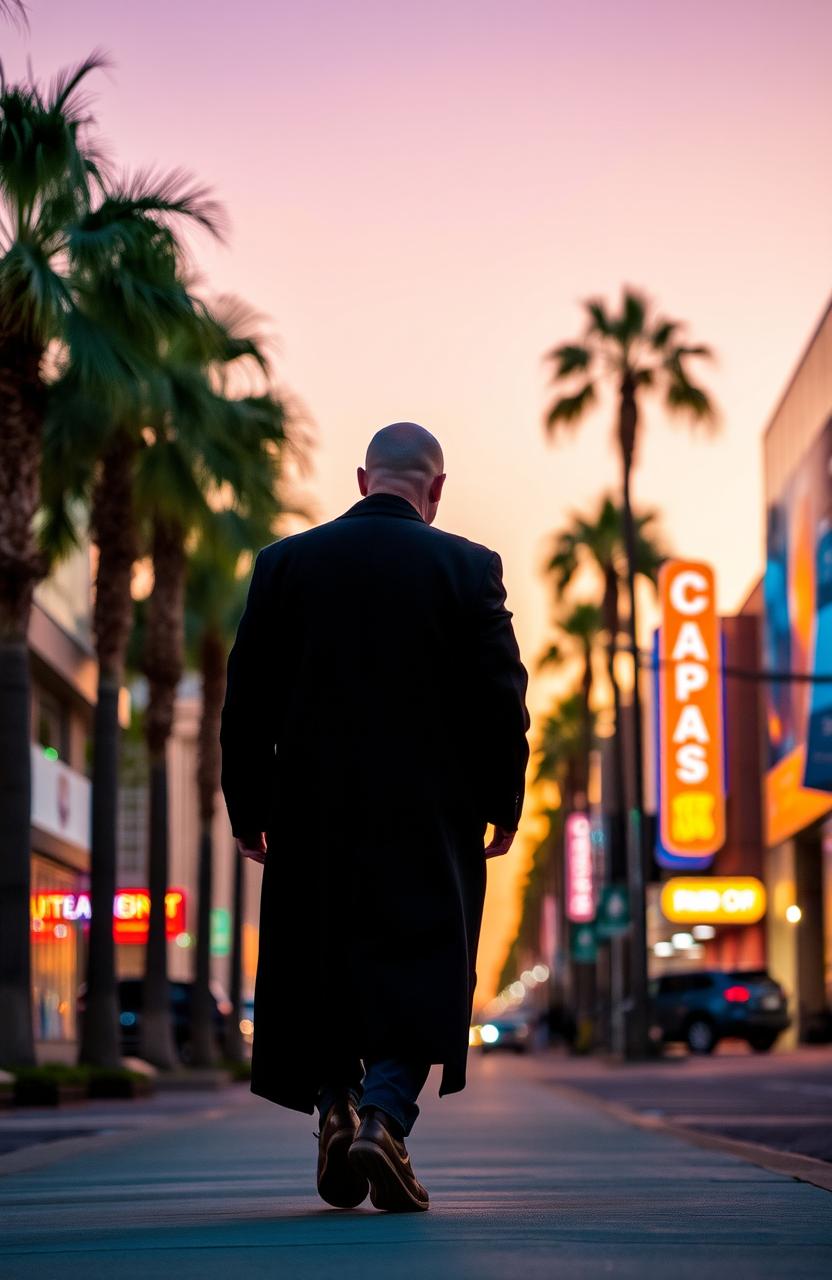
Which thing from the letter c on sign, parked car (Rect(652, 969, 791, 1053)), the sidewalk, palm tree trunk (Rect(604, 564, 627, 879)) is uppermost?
the letter c on sign

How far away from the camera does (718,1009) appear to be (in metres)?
48.0

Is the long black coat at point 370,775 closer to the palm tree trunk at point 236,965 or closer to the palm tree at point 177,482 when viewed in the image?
the palm tree at point 177,482

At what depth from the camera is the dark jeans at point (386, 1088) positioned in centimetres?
512

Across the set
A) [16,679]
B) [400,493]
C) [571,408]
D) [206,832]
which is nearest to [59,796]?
[206,832]

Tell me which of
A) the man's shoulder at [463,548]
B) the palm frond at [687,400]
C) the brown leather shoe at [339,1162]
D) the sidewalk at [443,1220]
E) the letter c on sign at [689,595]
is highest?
the palm frond at [687,400]

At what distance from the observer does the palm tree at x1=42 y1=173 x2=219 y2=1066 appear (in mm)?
20531

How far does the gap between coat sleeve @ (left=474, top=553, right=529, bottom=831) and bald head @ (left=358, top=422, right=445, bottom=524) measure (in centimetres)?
40

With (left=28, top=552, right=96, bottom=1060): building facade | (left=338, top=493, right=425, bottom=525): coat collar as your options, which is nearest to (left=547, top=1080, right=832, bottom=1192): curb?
(left=338, top=493, right=425, bottom=525): coat collar

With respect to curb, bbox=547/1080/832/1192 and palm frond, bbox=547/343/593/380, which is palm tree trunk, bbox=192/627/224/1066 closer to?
palm frond, bbox=547/343/593/380

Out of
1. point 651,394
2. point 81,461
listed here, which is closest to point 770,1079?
point 81,461

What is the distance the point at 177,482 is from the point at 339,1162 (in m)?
23.2

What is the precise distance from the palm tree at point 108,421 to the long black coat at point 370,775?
14.7 metres

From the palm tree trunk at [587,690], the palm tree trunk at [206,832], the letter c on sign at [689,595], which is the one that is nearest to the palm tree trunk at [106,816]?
the palm tree trunk at [206,832]

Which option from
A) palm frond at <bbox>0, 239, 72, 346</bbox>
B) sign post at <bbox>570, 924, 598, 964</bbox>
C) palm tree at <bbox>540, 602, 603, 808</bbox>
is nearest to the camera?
palm frond at <bbox>0, 239, 72, 346</bbox>
